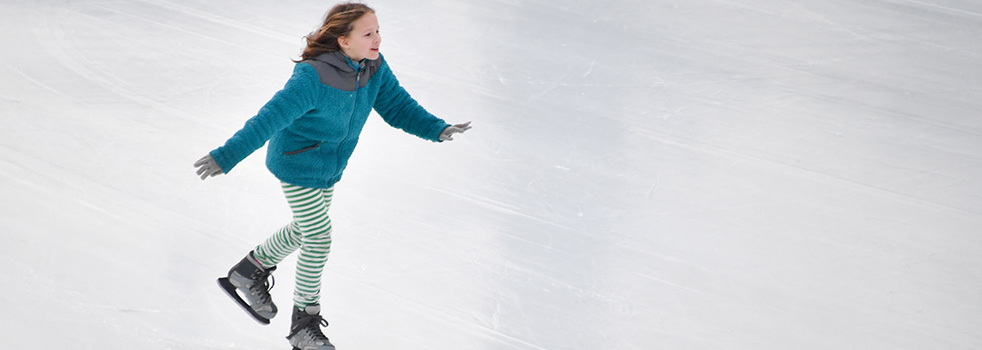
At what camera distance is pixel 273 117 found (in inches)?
90.6

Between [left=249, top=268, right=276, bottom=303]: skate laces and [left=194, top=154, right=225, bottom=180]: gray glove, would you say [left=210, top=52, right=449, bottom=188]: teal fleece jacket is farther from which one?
[left=249, top=268, right=276, bottom=303]: skate laces

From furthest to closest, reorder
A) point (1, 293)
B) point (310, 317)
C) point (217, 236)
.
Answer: point (217, 236)
point (1, 293)
point (310, 317)

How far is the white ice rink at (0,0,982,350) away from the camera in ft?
9.60

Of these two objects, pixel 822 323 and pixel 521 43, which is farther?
pixel 521 43

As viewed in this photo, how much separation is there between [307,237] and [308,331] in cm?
29

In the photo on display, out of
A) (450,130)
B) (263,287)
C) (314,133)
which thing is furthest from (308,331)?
(450,130)

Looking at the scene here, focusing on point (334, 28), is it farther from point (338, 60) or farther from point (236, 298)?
point (236, 298)

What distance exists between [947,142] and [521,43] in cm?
184

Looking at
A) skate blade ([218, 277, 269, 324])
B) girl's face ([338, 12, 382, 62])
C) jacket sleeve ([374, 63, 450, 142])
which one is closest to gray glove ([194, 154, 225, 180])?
girl's face ([338, 12, 382, 62])

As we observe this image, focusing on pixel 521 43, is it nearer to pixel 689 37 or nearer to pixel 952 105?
pixel 689 37

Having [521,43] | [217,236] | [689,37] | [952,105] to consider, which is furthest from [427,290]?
[952,105]

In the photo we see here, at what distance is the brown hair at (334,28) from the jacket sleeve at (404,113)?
0.25 metres

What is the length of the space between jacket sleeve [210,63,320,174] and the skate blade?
0.74 m

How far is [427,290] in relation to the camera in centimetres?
301
